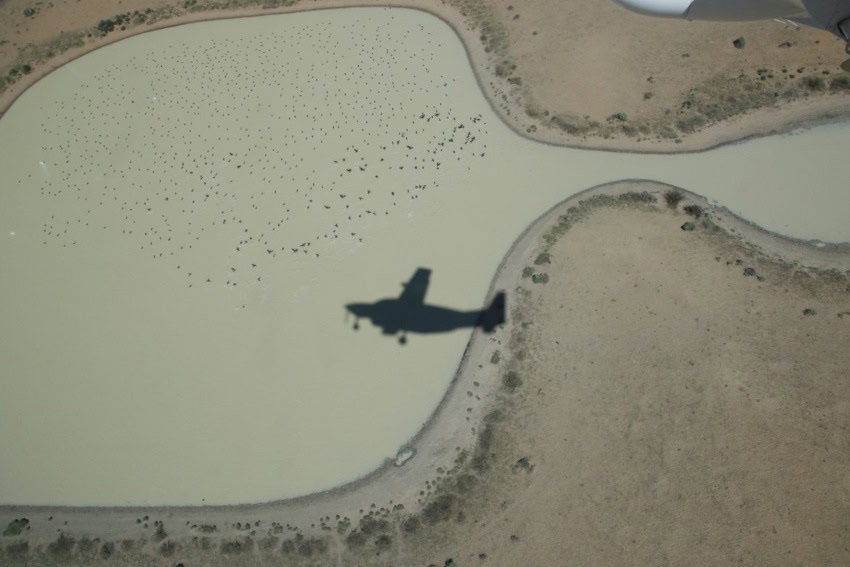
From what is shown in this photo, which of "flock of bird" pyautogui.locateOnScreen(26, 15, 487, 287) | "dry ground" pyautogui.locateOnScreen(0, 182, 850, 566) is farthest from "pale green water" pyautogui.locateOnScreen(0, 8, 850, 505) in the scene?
→ "dry ground" pyautogui.locateOnScreen(0, 182, 850, 566)

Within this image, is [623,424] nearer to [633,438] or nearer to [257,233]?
[633,438]

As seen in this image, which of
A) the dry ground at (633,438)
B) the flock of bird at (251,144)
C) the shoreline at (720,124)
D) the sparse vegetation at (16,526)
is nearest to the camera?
the dry ground at (633,438)

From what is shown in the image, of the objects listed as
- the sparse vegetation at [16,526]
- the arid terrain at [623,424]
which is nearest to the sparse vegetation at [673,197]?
the arid terrain at [623,424]

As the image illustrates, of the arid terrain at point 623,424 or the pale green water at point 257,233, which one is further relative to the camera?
the pale green water at point 257,233

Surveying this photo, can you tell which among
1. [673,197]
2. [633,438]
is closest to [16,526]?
[633,438]

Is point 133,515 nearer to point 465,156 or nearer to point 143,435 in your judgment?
point 143,435

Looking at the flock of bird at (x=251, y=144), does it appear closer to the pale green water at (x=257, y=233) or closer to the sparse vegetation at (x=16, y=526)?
the pale green water at (x=257, y=233)

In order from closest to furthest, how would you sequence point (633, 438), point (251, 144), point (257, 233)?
point (633, 438) < point (257, 233) < point (251, 144)
